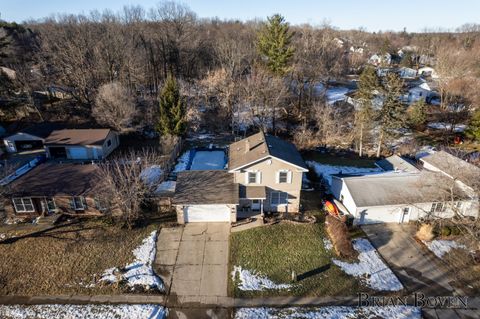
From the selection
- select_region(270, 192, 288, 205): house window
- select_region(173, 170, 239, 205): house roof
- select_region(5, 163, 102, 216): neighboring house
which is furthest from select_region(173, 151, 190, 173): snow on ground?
select_region(270, 192, 288, 205): house window

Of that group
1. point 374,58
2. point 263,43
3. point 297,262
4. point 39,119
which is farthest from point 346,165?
point 374,58

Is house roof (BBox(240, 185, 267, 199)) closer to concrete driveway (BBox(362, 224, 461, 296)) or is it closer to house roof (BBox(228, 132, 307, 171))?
house roof (BBox(228, 132, 307, 171))

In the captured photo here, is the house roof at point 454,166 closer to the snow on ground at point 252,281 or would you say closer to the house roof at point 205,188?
the snow on ground at point 252,281

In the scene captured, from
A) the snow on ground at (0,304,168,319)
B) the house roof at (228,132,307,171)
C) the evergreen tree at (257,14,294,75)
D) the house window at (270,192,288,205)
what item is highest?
the evergreen tree at (257,14,294,75)

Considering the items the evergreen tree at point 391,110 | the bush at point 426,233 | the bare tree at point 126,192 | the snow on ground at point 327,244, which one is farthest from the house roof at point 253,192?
the evergreen tree at point 391,110

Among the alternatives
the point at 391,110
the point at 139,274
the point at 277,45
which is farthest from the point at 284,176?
the point at 277,45

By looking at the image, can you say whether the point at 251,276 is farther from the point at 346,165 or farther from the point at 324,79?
the point at 324,79

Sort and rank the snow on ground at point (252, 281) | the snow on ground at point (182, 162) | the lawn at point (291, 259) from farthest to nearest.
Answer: the snow on ground at point (182, 162), the snow on ground at point (252, 281), the lawn at point (291, 259)
